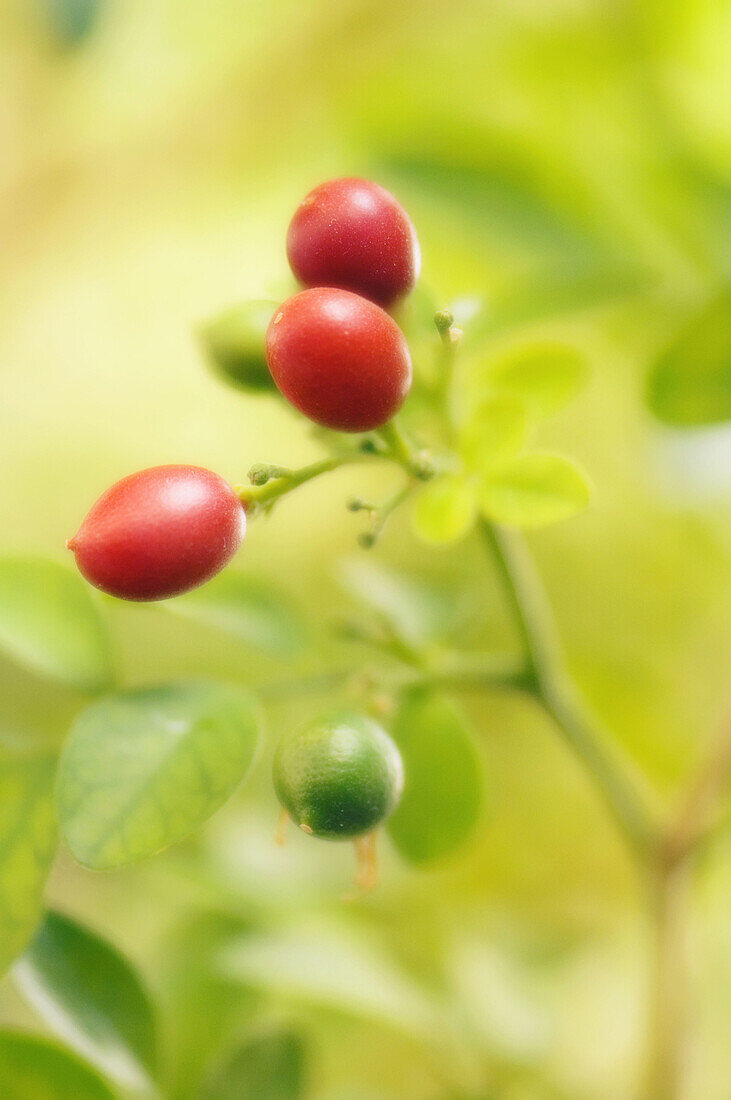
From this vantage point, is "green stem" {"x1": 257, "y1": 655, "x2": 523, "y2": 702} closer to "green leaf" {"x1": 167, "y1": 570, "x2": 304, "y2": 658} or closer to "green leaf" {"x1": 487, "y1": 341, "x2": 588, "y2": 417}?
"green leaf" {"x1": 167, "y1": 570, "x2": 304, "y2": 658}

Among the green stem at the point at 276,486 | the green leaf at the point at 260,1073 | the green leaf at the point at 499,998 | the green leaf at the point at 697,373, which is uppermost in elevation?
the green stem at the point at 276,486

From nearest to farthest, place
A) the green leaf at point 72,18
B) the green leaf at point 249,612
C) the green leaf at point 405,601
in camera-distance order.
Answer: the green leaf at point 249,612 → the green leaf at point 405,601 → the green leaf at point 72,18

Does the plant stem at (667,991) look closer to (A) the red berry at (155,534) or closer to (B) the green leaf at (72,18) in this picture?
(A) the red berry at (155,534)

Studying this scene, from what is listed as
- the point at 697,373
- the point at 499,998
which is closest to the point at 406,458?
the point at 697,373

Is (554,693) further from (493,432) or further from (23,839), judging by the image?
(23,839)

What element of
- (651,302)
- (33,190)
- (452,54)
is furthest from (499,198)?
(33,190)

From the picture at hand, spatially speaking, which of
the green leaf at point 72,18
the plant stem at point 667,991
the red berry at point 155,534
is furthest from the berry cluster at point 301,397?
the green leaf at point 72,18
